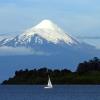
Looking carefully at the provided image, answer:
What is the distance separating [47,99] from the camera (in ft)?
614

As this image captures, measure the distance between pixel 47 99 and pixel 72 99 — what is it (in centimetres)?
656

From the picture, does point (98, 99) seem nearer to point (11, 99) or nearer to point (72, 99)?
point (72, 99)

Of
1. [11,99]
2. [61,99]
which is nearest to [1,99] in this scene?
[11,99]

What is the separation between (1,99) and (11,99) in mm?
2655

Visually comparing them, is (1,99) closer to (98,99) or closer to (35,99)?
(35,99)

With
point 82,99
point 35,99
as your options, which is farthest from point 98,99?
point 35,99

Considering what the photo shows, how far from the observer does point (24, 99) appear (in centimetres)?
18500

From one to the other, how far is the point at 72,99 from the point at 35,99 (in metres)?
9.57

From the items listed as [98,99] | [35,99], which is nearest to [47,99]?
[35,99]

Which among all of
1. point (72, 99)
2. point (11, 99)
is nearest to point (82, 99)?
point (72, 99)

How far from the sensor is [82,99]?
182500 mm

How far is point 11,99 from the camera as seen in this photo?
185375mm

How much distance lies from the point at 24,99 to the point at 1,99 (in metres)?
6.03

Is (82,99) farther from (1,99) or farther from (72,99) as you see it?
(1,99)
